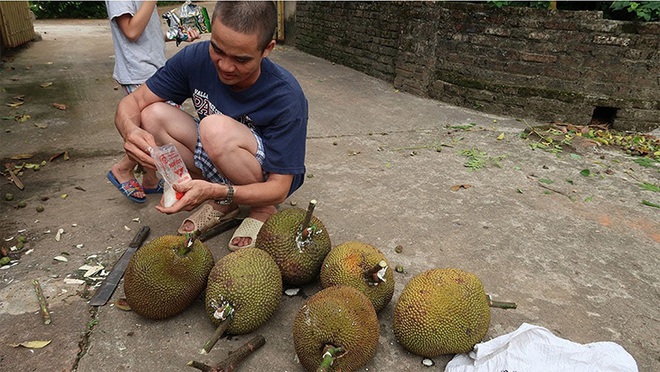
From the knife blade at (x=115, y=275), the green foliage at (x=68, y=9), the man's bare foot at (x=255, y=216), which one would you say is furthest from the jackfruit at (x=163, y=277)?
the green foliage at (x=68, y=9)

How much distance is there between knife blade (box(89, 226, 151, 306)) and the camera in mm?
1819

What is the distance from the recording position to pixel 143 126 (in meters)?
2.29

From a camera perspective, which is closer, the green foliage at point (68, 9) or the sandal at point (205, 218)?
the sandal at point (205, 218)

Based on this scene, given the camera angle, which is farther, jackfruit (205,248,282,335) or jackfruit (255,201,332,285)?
jackfruit (255,201,332,285)

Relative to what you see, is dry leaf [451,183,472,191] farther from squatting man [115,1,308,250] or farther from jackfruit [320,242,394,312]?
jackfruit [320,242,394,312]

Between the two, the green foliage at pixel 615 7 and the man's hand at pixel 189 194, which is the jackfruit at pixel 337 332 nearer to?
the man's hand at pixel 189 194

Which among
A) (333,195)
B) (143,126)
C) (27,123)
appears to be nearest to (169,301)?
(143,126)

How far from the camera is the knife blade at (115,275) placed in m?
1.82

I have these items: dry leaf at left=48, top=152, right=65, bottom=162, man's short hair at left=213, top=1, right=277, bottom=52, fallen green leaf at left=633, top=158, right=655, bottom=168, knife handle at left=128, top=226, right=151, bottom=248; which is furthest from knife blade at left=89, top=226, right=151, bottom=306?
fallen green leaf at left=633, top=158, right=655, bottom=168

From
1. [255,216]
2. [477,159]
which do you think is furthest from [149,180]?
[477,159]

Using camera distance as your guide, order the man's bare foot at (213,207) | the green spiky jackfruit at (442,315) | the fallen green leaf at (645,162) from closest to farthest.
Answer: the green spiky jackfruit at (442,315) < the man's bare foot at (213,207) < the fallen green leaf at (645,162)

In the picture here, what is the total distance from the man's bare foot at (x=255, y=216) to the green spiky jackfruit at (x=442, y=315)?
85 cm

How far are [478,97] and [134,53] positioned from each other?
11.5ft

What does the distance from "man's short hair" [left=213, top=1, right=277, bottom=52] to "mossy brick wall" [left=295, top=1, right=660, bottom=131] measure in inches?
138
